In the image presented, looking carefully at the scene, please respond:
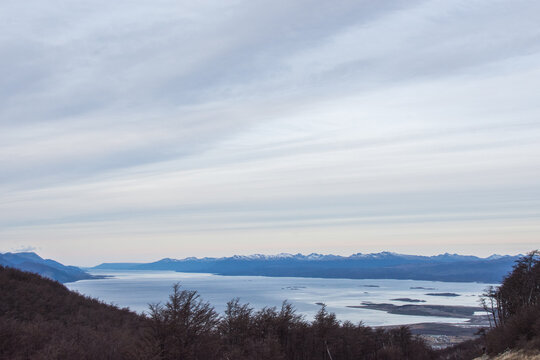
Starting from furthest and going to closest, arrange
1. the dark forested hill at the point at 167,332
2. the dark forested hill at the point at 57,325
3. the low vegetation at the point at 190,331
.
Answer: the low vegetation at the point at 190,331 → the dark forested hill at the point at 167,332 → the dark forested hill at the point at 57,325

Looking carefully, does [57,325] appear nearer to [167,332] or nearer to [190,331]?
[167,332]

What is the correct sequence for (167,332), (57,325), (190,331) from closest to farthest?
(167,332), (190,331), (57,325)

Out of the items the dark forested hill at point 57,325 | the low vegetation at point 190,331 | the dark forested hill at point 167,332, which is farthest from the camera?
the low vegetation at point 190,331

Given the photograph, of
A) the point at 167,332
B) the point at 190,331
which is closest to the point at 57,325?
the point at 167,332

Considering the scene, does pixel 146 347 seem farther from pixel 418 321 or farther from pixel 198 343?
pixel 418 321

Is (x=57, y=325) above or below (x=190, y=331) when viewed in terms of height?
below

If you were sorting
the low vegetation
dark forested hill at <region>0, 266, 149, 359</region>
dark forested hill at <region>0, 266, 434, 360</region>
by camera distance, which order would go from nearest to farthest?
dark forested hill at <region>0, 266, 149, 359</region>
dark forested hill at <region>0, 266, 434, 360</region>
the low vegetation

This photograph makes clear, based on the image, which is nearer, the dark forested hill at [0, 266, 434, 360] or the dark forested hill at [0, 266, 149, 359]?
Answer: the dark forested hill at [0, 266, 149, 359]

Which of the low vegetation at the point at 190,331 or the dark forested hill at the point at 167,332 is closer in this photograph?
the dark forested hill at the point at 167,332

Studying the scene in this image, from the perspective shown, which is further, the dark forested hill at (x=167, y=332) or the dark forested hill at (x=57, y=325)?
the dark forested hill at (x=167, y=332)

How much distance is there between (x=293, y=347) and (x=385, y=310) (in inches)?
4453

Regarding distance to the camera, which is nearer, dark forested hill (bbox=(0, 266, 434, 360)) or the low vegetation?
dark forested hill (bbox=(0, 266, 434, 360))

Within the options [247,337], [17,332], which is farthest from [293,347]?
[17,332]

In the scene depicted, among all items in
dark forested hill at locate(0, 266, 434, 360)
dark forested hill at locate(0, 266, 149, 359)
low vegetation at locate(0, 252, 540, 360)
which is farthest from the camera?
low vegetation at locate(0, 252, 540, 360)
